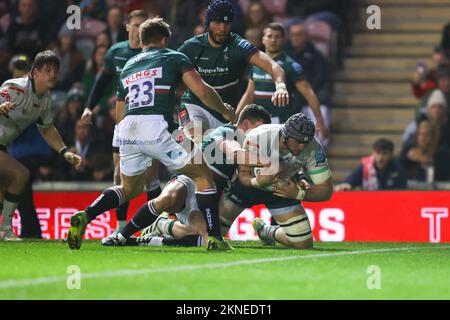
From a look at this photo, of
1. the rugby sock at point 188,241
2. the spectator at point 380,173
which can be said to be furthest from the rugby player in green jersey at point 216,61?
the spectator at point 380,173

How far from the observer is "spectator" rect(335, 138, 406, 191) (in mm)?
14859

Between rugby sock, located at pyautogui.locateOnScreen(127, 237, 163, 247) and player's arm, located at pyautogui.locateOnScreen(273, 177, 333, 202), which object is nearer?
player's arm, located at pyautogui.locateOnScreen(273, 177, 333, 202)

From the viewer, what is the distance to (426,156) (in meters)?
15.6

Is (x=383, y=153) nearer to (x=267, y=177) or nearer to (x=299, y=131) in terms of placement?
(x=267, y=177)

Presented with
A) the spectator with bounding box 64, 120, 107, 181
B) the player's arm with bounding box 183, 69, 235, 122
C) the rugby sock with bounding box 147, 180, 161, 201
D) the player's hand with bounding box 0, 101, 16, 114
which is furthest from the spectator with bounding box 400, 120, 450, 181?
the player's hand with bounding box 0, 101, 16, 114

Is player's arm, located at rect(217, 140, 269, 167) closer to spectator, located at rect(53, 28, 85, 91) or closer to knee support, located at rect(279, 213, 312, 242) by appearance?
knee support, located at rect(279, 213, 312, 242)

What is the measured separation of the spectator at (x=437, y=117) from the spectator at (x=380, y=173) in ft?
3.55

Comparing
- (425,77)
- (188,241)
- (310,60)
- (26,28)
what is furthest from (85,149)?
(188,241)

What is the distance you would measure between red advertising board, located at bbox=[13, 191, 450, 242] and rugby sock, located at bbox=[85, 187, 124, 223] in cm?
348

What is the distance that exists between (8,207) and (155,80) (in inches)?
111
